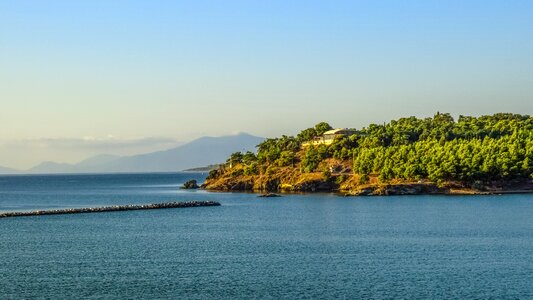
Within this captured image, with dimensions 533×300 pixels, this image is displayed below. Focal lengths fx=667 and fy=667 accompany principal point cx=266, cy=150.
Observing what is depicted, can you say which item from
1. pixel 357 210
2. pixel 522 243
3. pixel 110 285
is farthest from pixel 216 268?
pixel 357 210

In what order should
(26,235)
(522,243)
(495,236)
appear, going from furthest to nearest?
1. (26,235)
2. (495,236)
3. (522,243)

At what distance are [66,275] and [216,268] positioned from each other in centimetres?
1767

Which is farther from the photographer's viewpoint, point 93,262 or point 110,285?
point 93,262

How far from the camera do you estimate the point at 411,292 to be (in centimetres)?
6712

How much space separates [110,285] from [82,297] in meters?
5.71

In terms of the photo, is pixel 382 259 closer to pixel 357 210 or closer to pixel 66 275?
pixel 66 275

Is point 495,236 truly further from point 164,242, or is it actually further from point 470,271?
point 164,242

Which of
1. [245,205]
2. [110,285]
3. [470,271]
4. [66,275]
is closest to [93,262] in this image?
[66,275]

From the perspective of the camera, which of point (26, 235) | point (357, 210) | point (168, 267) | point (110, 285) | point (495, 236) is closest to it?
point (110, 285)

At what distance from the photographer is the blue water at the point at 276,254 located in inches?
2749

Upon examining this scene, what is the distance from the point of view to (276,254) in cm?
9238

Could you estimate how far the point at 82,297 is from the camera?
219ft

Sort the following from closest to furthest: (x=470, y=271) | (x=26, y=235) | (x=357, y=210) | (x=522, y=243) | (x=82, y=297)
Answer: (x=82, y=297) < (x=470, y=271) < (x=522, y=243) < (x=26, y=235) < (x=357, y=210)

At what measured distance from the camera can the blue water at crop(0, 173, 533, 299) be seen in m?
69.8
